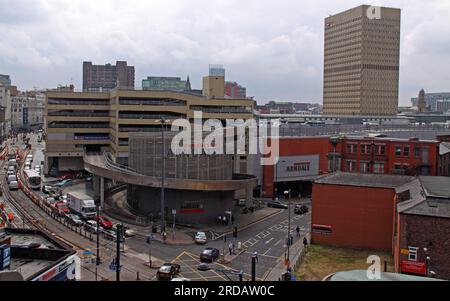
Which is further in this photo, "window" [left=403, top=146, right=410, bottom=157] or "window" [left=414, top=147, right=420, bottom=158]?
"window" [left=403, top=146, right=410, bottom=157]

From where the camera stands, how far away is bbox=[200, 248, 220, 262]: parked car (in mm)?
31594

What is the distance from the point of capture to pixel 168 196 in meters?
43.1

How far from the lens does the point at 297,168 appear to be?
6212 cm

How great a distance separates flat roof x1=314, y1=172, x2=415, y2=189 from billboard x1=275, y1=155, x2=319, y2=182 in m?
19.0

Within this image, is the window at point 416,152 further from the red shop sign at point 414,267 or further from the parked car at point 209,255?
the parked car at point 209,255

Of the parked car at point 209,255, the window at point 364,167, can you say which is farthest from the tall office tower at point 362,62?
the parked car at point 209,255

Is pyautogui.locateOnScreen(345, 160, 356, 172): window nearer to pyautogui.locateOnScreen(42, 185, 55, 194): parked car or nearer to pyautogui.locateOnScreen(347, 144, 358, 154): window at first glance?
pyautogui.locateOnScreen(347, 144, 358, 154): window

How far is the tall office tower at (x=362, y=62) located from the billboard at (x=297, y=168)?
89937 mm

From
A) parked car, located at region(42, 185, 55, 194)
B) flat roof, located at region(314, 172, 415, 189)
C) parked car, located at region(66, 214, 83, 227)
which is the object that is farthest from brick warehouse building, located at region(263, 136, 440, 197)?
parked car, located at region(42, 185, 55, 194)

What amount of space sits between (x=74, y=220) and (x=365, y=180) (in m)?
25.2

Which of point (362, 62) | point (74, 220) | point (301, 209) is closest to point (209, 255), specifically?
point (74, 220)
